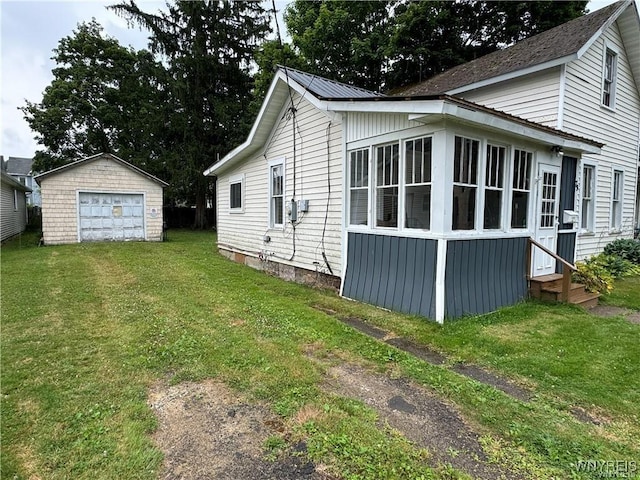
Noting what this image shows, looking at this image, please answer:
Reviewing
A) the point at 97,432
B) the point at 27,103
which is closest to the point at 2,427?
the point at 97,432

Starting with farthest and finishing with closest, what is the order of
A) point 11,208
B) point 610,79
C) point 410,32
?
point 410,32 → point 11,208 → point 610,79

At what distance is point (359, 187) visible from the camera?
641cm

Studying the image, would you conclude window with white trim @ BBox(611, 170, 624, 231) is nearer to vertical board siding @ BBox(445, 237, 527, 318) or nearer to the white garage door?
vertical board siding @ BBox(445, 237, 527, 318)

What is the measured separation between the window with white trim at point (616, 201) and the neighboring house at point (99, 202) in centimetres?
1670

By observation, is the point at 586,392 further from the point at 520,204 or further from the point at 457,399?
the point at 520,204

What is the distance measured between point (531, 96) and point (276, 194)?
648 centimetres

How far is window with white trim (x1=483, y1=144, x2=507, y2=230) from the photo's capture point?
17.9ft

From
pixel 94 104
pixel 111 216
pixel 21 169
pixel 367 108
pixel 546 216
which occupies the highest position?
pixel 94 104

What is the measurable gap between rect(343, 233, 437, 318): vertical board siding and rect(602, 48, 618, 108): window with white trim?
8092 mm

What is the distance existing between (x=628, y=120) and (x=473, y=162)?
28.3 ft

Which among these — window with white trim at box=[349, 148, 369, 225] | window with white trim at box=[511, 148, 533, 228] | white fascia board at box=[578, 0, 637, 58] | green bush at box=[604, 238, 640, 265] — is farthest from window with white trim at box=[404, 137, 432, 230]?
green bush at box=[604, 238, 640, 265]

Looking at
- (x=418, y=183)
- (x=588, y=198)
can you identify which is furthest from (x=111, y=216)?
(x=588, y=198)

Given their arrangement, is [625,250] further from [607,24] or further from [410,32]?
[410,32]

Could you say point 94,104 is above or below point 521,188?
above
